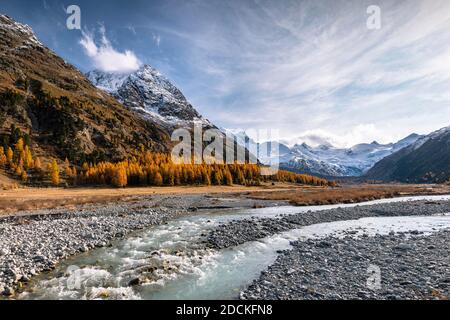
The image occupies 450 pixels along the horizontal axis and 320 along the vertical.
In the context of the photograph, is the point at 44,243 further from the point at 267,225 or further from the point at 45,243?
the point at 267,225

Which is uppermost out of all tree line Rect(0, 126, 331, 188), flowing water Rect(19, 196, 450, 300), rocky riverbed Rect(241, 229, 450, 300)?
tree line Rect(0, 126, 331, 188)

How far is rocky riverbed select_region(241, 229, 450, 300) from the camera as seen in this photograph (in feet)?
44.4

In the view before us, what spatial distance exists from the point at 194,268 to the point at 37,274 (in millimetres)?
10224

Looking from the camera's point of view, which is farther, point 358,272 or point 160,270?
point 160,270

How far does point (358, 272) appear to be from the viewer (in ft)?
53.7

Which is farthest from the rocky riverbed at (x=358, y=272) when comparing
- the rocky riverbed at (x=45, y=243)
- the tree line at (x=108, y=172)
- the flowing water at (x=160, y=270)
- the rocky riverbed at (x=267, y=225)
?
the tree line at (x=108, y=172)

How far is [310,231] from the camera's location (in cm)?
3130

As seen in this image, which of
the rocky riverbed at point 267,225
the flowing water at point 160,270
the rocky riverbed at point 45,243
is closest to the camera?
the flowing water at point 160,270

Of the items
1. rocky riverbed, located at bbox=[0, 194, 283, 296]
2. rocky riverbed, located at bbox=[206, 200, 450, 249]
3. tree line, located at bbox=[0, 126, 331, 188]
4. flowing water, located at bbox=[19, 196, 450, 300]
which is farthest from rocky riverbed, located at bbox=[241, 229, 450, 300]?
tree line, located at bbox=[0, 126, 331, 188]

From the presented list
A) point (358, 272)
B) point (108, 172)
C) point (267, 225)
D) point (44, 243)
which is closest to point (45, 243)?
point (44, 243)

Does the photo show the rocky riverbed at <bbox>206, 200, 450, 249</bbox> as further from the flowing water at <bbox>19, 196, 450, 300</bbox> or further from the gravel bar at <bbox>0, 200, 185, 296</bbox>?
the gravel bar at <bbox>0, 200, 185, 296</bbox>

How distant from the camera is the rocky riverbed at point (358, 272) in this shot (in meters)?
13.5

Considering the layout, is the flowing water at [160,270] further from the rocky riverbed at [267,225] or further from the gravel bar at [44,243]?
the rocky riverbed at [267,225]
